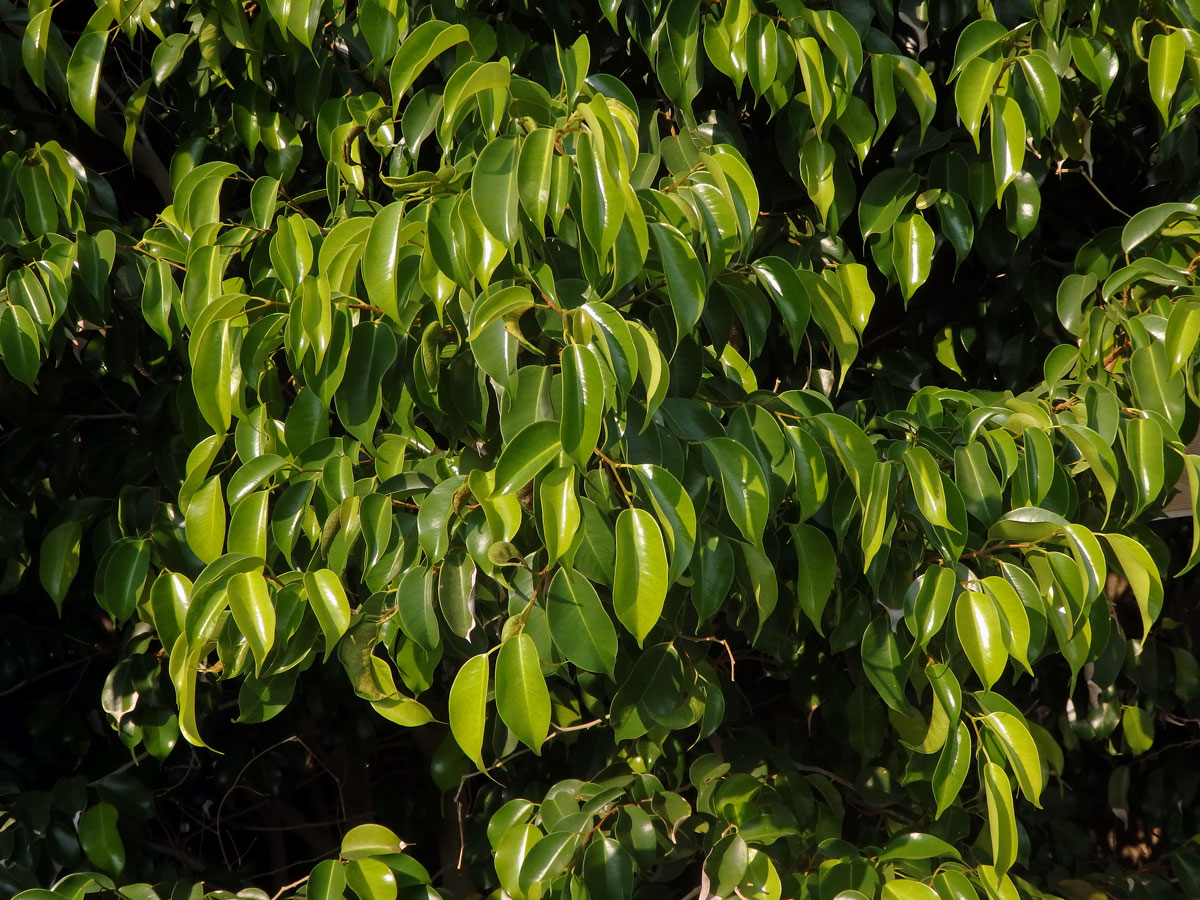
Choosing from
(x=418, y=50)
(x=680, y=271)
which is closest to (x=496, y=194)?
(x=680, y=271)

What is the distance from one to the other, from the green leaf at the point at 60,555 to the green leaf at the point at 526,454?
2.75ft

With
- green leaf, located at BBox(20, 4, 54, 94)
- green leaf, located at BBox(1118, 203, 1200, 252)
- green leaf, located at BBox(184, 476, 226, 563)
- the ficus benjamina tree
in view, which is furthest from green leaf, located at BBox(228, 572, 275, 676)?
green leaf, located at BBox(1118, 203, 1200, 252)

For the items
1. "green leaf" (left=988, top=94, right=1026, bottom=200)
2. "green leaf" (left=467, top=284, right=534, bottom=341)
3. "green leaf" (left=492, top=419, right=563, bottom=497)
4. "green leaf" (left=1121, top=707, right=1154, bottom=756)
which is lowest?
"green leaf" (left=1121, top=707, right=1154, bottom=756)

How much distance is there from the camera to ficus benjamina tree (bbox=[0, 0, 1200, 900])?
0.95 meters

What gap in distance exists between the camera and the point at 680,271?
0.91 metres

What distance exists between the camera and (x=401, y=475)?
110 centimetres

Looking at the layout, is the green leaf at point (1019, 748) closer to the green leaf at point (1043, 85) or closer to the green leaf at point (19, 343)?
the green leaf at point (1043, 85)

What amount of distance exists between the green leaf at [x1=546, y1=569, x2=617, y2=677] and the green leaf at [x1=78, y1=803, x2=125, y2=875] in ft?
2.90

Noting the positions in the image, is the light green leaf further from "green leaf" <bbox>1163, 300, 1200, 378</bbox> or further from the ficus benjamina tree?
"green leaf" <bbox>1163, 300, 1200, 378</bbox>

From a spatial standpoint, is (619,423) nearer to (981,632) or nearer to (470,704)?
(470,704)

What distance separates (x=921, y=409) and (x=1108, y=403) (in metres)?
0.21

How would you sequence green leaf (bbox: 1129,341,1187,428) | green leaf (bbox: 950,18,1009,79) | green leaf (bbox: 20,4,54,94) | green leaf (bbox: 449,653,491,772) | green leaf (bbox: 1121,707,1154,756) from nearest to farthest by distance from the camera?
green leaf (bbox: 449,653,491,772) → green leaf (bbox: 1129,341,1187,428) → green leaf (bbox: 950,18,1009,79) → green leaf (bbox: 20,4,54,94) → green leaf (bbox: 1121,707,1154,756)

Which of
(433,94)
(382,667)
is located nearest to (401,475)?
(382,667)

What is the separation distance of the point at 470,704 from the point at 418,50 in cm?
62
